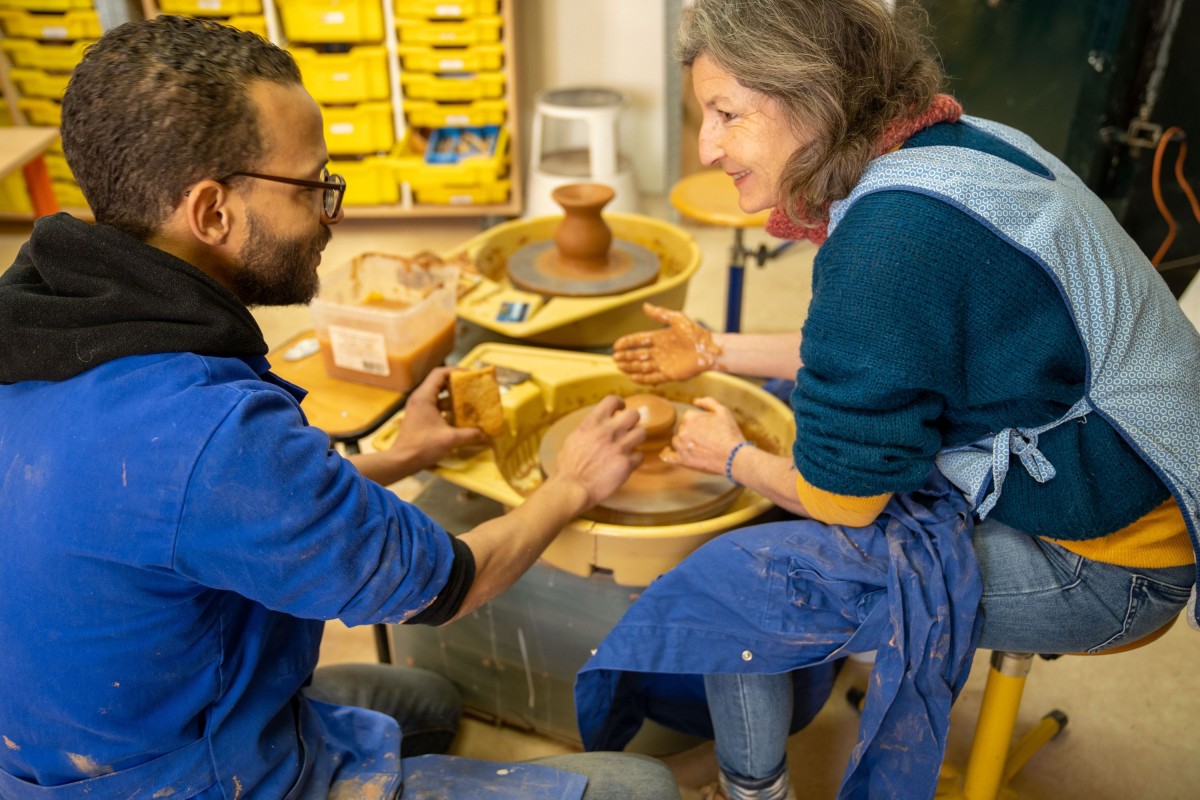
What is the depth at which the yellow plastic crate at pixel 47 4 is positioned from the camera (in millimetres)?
4414

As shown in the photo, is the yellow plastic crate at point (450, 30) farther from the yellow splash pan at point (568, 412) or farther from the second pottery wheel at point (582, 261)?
the yellow splash pan at point (568, 412)

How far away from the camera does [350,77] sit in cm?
448

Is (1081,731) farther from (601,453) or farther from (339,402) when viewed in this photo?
(339,402)

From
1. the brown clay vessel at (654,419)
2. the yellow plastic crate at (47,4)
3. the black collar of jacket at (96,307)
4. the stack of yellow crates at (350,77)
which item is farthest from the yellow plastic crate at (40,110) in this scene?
the black collar of jacket at (96,307)

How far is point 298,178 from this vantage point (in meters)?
1.23

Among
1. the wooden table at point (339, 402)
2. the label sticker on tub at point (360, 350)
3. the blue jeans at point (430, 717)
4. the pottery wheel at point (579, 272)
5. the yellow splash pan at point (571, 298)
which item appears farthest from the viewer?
the pottery wheel at point (579, 272)

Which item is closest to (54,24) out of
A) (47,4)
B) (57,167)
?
(47,4)

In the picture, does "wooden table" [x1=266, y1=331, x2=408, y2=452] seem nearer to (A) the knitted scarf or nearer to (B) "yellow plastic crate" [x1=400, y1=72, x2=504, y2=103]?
(A) the knitted scarf

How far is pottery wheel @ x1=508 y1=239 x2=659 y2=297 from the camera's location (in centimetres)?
265

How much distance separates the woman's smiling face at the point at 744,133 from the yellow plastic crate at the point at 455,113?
339 cm

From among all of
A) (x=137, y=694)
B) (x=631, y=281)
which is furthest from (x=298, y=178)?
(x=631, y=281)

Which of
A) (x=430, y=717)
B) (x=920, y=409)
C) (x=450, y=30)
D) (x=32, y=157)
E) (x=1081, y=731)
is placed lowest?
(x=1081, y=731)

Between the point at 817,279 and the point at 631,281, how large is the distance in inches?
54.3

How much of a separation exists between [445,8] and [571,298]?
8.22 feet
